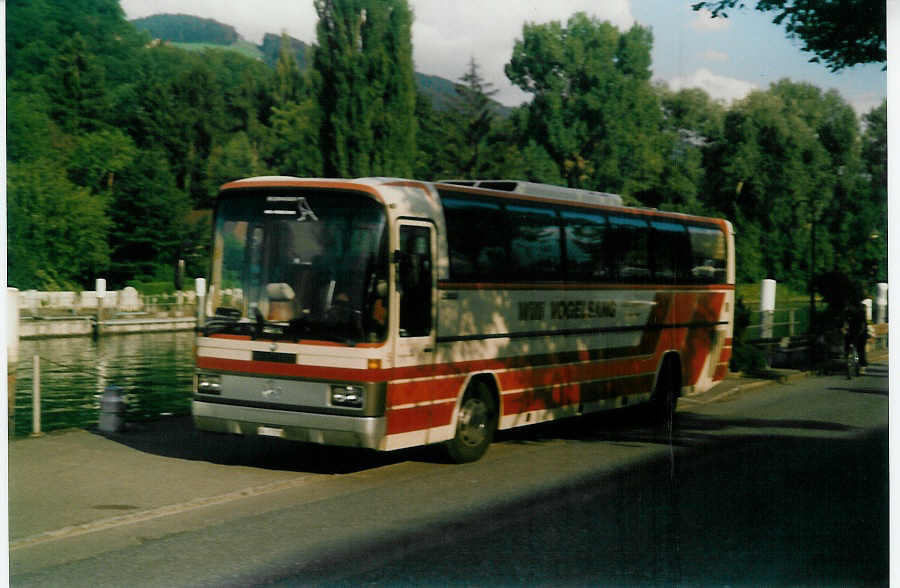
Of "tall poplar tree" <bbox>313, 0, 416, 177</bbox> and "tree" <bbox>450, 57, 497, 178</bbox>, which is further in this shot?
"tree" <bbox>450, 57, 497, 178</bbox>

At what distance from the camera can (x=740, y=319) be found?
2489 cm

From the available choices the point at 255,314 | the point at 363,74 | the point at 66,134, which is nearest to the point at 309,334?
the point at 255,314

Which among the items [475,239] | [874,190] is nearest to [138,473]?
[475,239]

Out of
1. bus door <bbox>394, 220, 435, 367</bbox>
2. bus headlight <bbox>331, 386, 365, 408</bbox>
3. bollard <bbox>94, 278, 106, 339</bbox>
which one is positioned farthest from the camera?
bollard <bbox>94, 278, 106, 339</bbox>

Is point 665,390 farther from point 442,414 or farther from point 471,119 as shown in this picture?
point 471,119

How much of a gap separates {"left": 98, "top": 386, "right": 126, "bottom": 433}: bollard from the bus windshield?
298 centimetres

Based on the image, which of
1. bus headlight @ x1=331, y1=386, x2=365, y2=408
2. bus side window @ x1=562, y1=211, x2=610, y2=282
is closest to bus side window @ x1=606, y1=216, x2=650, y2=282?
bus side window @ x1=562, y1=211, x2=610, y2=282

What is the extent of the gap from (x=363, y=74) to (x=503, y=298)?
33.0 metres

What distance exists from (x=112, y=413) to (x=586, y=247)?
6452 mm

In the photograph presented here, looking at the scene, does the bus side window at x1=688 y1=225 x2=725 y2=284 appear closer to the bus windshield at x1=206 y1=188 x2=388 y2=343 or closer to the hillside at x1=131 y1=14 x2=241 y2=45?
the bus windshield at x1=206 y1=188 x2=388 y2=343

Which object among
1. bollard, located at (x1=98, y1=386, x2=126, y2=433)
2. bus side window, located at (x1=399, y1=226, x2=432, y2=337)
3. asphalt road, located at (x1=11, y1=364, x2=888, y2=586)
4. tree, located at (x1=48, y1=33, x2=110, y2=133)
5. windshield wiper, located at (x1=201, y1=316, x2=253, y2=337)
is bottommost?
asphalt road, located at (x1=11, y1=364, x2=888, y2=586)

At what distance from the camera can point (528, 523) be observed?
887 centimetres

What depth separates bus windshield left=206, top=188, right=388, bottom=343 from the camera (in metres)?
10.8

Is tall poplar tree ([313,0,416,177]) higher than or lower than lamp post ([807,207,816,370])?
higher
